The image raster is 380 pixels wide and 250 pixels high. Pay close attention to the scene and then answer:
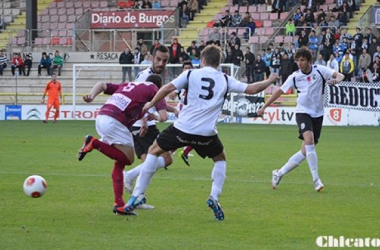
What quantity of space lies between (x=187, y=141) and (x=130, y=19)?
121 feet

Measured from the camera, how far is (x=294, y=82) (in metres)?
14.3

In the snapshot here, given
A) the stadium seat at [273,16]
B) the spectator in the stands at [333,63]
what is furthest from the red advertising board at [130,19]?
the spectator in the stands at [333,63]

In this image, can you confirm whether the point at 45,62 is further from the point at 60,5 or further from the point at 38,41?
Result: the point at 60,5

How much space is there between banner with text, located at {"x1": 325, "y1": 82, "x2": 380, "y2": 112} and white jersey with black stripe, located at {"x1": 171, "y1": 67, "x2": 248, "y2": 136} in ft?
78.7

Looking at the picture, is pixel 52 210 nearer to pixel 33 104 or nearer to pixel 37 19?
pixel 33 104

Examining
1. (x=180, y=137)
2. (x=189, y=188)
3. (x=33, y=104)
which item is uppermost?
(x=180, y=137)

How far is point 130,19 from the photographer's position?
47.0m

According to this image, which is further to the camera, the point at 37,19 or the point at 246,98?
the point at 37,19

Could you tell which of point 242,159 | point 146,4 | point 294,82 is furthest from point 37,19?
point 294,82

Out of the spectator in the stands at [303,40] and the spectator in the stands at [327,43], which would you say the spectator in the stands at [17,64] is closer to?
the spectator in the stands at [303,40]

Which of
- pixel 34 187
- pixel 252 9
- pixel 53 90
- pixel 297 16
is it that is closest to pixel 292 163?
pixel 34 187

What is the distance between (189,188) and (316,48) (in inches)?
1002

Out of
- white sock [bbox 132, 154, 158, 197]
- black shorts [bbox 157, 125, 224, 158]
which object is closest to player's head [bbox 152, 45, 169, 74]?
black shorts [bbox 157, 125, 224, 158]

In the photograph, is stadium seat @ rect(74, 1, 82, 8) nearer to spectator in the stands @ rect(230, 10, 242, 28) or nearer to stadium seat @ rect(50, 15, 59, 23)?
stadium seat @ rect(50, 15, 59, 23)
